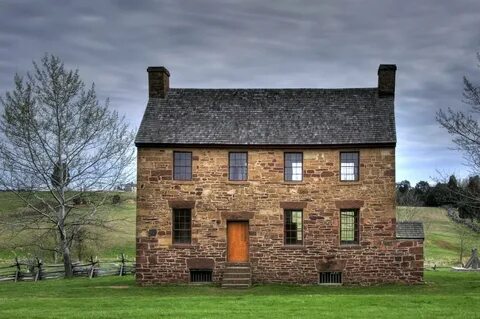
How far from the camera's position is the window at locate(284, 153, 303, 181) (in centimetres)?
2897

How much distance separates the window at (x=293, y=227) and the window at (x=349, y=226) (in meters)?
1.97

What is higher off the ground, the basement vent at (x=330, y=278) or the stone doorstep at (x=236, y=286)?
the basement vent at (x=330, y=278)

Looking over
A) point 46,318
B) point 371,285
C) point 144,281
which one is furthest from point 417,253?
point 46,318

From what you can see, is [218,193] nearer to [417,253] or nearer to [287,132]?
[287,132]

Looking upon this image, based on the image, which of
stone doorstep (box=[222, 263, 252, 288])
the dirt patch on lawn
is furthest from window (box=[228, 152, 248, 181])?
the dirt patch on lawn

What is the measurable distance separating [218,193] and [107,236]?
35.2m

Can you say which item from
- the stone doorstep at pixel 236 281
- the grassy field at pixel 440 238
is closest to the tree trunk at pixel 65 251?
the stone doorstep at pixel 236 281

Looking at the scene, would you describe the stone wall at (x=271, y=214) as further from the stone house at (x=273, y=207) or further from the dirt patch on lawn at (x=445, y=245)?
the dirt patch on lawn at (x=445, y=245)

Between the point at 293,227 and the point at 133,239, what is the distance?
37142 millimetres

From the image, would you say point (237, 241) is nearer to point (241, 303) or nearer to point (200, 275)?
point (200, 275)

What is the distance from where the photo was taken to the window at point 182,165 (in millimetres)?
29102

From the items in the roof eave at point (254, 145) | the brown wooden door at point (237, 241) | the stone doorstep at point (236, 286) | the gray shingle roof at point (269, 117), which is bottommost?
the stone doorstep at point (236, 286)

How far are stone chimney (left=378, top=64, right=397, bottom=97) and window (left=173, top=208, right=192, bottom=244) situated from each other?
11.2 m

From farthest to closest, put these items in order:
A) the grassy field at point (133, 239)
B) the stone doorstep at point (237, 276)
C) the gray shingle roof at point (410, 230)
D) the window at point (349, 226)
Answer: the grassy field at point (133, 239)
the window at point (349, 226)
the gray shingle roof at point (410, 230)
the stone doorstep at point (237, 276)
